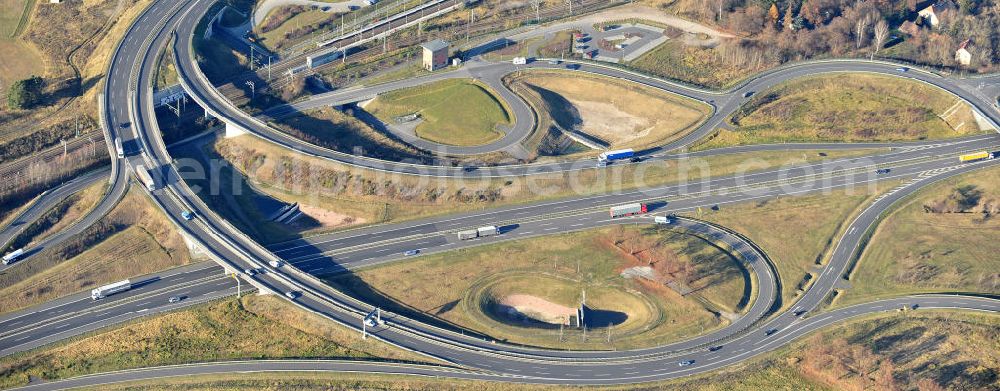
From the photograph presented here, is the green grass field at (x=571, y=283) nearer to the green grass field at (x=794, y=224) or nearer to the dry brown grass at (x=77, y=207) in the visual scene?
the green grass field at (x=794, y=224)

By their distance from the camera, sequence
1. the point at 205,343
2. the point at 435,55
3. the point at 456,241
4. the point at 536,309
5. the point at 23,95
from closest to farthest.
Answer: the point at 205,343 < the point at 536,309 < the point at 456,241 < the point at 23,95 < the point at 435,55

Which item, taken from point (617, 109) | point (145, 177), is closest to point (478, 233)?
point (617, 109)

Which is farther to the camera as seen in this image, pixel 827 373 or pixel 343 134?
pixel 343 134

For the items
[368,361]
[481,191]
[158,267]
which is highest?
[481,191]

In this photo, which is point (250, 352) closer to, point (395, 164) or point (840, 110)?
point (395, 164)

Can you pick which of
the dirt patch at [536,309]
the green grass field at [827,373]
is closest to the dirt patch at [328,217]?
the dirt patch at [536,309]

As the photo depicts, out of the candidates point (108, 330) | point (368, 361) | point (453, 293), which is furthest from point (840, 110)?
point (108, 330)

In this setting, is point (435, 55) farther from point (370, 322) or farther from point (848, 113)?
point (848, 113)
